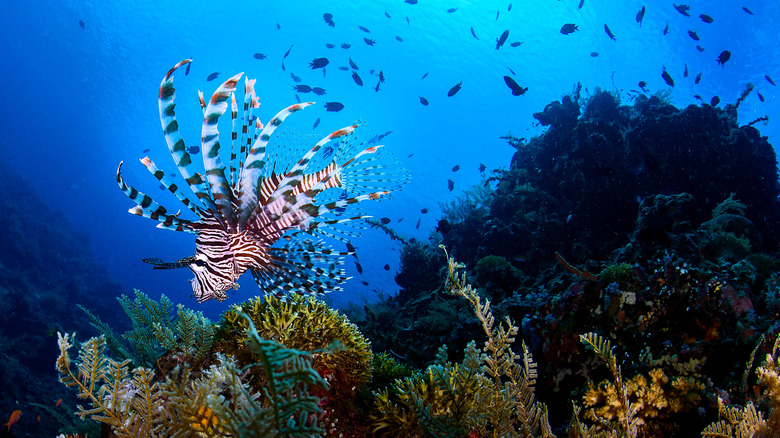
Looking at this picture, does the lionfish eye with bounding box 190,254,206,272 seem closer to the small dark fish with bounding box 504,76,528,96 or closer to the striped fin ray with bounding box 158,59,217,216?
the striped fin ray with bounding box 158,59,217,216

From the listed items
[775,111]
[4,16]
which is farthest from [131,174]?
[775,111]

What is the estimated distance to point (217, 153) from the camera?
2.46 metres

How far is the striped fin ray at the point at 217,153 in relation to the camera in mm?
2119

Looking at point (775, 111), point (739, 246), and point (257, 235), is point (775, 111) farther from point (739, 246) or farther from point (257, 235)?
point (257, 235)

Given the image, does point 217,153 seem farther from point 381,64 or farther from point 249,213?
point 381,64

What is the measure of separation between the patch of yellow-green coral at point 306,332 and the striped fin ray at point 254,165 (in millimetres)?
776

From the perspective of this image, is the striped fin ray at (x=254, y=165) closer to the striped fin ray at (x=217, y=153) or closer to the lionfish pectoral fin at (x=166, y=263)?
the striped fin ray at (x=217, y=153)

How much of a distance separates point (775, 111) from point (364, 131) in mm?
60072

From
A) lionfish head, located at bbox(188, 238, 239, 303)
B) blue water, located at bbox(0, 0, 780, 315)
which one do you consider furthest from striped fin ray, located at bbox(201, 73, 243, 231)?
blue water, located at bbox(0, 0, 780, 315)

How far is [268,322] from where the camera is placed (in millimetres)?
2283

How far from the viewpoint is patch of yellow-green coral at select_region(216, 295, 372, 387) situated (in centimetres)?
227

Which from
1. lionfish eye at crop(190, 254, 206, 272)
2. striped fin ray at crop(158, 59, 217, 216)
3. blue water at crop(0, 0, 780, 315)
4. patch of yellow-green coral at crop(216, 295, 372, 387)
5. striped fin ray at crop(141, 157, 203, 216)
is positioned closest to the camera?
striped fin ray at crop(158, 59, 217, 216)

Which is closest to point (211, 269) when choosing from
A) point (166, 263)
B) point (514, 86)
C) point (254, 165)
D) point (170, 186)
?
point (166, 263)

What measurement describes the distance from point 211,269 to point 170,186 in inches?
28.5
